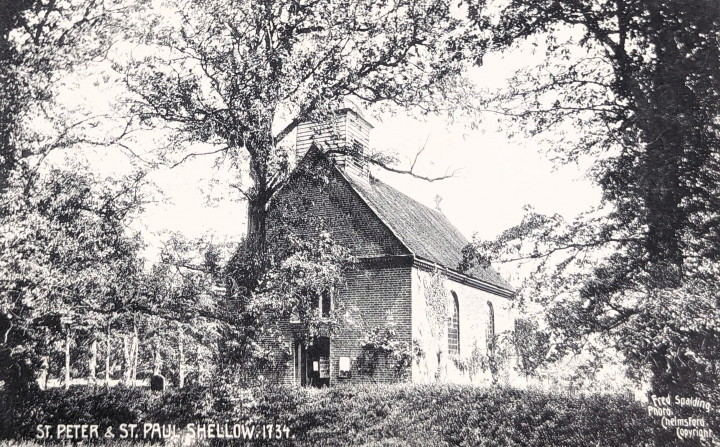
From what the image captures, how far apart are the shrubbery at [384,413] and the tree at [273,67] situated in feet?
16.2

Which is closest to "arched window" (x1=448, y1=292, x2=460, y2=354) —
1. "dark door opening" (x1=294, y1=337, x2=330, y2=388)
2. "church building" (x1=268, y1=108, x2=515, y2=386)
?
"church building" (x1=268, y1=108, x2=515, y2=386)

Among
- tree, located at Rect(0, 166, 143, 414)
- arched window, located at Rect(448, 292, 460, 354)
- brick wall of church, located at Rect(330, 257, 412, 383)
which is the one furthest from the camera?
arched window, located at Rect(448, 292, 460, 354)

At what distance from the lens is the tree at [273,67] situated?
11.6 meters

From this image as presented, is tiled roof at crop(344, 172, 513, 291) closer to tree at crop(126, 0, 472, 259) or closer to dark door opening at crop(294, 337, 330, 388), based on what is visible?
dark door opening at crop(294, 337, 330, 388)

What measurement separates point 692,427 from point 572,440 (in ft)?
13.8

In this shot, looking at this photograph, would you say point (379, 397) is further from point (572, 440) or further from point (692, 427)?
point (692, 427)

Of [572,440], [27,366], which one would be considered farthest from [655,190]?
[27,366]

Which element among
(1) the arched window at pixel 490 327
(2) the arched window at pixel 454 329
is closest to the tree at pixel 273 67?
(2) the arched window at pixel 454 329

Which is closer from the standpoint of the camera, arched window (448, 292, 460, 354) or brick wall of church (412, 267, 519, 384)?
brick wall of church (412, 267, 519, 384)

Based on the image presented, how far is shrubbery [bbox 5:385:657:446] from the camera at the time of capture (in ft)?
35.3

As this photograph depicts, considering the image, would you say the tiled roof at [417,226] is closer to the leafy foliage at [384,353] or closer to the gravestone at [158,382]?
the leafy foliage at [384,353]

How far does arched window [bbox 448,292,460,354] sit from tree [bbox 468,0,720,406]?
495 inches

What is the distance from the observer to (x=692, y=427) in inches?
268

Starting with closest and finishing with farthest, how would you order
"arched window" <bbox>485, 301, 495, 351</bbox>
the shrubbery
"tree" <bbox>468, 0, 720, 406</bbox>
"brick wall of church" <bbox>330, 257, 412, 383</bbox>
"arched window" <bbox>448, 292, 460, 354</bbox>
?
"tree" <bbox>468, 0, 720, 406</bbox>, the shrubbery, "brick wall of church" <bbox>330, 257, 412, 383</bbox>, "arched window" <bbox>448, 292, 460, 354</bbox>, "arched window" <bbox>485, 301, 495, 351</bbox>
